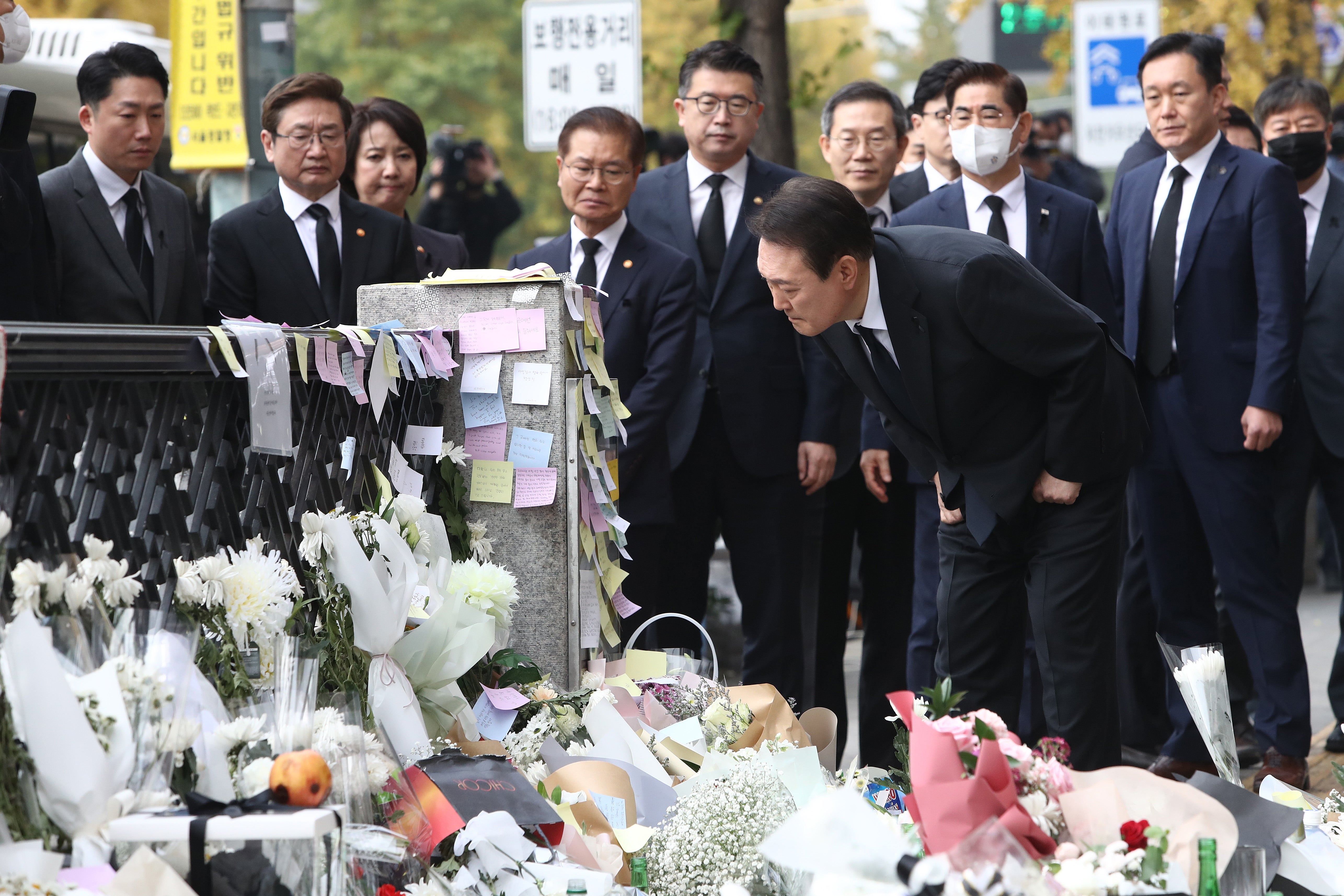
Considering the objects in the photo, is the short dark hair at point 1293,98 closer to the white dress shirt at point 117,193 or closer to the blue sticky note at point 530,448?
the blue sticky note at point 530,448

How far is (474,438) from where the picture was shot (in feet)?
12.3

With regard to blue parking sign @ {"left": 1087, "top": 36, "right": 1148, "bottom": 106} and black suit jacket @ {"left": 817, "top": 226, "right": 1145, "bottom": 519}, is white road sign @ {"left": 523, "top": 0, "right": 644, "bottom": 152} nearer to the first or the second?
black suit jacket @ {"left": 817, "top": 226, "right": 1145, "bottom": 519}

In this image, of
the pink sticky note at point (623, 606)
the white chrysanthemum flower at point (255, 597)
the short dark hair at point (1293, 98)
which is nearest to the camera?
the white chrysanthemum flower at point (255, 597)

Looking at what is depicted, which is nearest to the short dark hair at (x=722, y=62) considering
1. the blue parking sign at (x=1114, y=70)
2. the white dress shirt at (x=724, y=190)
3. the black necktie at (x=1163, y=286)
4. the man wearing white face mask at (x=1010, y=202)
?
the white dress shirt at (x=724, y=190)

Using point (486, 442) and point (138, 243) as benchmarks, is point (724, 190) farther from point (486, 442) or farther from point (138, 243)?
point (138, 243)

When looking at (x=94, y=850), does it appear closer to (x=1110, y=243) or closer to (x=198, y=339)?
(x=198, y=339)

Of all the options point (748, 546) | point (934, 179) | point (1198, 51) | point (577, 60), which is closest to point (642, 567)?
point (748, 546)

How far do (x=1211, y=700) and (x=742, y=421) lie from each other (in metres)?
2.14

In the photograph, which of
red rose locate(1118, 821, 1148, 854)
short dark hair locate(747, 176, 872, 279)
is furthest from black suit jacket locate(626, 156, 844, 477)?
red rose locate(1118, 821, 1148, 854)

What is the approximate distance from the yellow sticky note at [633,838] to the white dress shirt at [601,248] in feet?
7.24

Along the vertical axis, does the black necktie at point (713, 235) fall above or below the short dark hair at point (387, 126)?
below

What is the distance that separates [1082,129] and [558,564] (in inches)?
272

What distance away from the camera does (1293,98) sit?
6.11m

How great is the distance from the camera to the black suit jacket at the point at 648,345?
4.48 m
